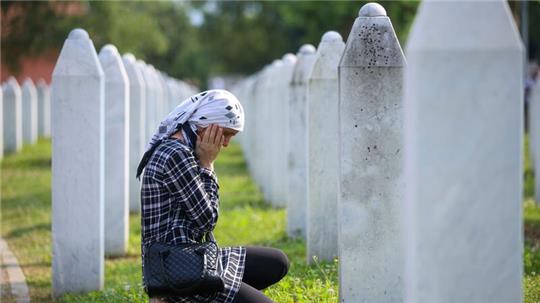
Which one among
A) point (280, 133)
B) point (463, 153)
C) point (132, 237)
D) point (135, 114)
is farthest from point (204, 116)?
point (280, 133)

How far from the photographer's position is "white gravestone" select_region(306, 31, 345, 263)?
880 cm

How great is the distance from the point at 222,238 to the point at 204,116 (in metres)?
6.15

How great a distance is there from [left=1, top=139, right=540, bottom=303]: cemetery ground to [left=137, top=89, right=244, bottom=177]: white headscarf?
1670 mm

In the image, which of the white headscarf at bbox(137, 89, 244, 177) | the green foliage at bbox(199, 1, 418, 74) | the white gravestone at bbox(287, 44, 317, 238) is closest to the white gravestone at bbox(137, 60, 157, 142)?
the white gravestone at bbox(287, 44, 317, 238)

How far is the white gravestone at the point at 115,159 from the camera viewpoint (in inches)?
425

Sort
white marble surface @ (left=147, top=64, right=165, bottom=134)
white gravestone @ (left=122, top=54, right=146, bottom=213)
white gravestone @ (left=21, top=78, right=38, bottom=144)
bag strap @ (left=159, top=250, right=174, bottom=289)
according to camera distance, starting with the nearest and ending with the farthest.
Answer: bag strap @ (left=159, top=250, right=174, bottom=289)
white gravestone @ (left=122, top=54, right=146, bottom=213)
white marble surface @ (left=147, top=64, right=165, bottom=134)
white gravestone @ (left=21, top=78, right=38, bottom=144)

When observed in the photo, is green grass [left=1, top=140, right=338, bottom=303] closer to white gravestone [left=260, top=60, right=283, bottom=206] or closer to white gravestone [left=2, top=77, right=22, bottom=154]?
white gravestone [left=260, top=60, right=283, bottom=206]

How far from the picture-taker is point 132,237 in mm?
11984

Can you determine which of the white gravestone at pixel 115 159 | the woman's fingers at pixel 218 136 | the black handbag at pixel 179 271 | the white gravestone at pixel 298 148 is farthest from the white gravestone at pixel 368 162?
the white gravestone at pixel 115 159

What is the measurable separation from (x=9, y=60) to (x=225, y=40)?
130ft

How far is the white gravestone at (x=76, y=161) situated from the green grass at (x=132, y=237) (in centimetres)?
34

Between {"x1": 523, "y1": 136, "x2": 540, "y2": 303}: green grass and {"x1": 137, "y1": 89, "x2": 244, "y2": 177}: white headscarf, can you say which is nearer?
{"x1": 137, "y1": 89, "x2": 244, "y2": 177}: white headscarf

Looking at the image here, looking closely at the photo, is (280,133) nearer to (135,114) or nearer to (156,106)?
(135,114)

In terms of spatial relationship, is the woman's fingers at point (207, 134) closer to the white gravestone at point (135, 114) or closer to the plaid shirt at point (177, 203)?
the plaid shirt at point (177, 203)
